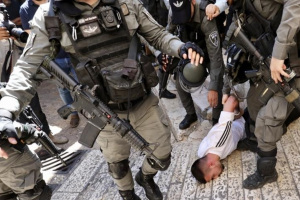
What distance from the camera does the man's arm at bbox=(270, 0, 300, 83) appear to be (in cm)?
183

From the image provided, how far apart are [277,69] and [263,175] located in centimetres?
87

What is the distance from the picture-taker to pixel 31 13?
3.66 metres

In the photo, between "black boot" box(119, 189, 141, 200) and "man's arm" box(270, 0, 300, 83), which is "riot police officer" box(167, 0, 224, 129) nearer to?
"man's arm" box(270, 0, 300, 83)

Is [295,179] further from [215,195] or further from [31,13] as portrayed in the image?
[31,13]

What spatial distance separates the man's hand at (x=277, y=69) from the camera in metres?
1.93

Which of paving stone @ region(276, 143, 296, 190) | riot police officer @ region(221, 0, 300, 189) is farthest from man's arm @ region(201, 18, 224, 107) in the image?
paving stone @ region(276, 143, 296, 190)

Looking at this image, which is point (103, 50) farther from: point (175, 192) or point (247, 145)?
point (247, 145)

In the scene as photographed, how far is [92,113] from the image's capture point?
2.04 m

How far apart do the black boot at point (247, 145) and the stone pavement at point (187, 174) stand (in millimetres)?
46

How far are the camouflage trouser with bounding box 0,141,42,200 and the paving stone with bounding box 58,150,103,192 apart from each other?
2.26 ft

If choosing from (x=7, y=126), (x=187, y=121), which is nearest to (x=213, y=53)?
(x=187, y=121)

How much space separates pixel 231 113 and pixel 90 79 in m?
1.36

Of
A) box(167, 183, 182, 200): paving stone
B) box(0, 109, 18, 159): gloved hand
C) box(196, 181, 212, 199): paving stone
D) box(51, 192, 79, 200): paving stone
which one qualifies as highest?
box(0, 109, 18, 159): gloved hand

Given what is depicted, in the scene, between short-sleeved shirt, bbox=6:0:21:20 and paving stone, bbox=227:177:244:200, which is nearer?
paving stone, bbox=227:177:244:200
